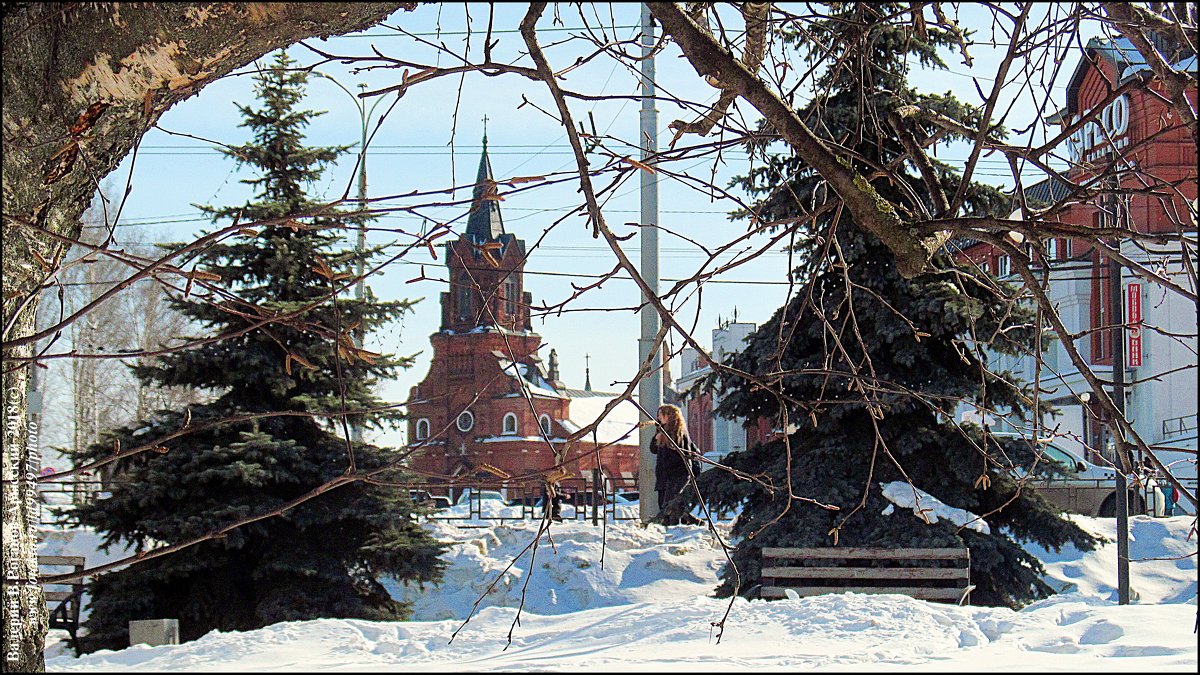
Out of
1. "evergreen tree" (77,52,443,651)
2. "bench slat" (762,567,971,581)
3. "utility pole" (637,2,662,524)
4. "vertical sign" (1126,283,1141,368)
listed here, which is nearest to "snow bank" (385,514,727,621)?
"utility pole" (637,2,662,524)

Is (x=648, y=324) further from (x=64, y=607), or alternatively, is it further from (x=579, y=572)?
(x=64, y=607)

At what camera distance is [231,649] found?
17.4 ft

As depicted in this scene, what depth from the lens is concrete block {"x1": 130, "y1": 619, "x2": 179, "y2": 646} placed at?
5.68m

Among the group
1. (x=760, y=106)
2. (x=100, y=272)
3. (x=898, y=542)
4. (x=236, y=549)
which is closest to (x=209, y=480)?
(x=236, y=549)

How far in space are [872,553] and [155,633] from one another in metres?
4.66

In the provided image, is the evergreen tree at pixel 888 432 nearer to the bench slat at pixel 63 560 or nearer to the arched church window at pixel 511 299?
the arched church window at pixel 511 299

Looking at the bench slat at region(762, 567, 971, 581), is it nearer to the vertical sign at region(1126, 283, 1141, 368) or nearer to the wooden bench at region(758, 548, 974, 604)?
the wooden bench at region(758, 548, 974, 604)

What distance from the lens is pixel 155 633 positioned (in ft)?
18.7

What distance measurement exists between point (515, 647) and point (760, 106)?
3.76 metres

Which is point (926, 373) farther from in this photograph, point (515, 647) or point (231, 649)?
point (231, 649)

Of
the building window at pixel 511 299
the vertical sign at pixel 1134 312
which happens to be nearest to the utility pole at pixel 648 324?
the building window at pixel 511 299

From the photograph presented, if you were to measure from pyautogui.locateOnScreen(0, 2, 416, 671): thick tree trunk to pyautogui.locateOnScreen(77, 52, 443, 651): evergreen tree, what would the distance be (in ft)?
19.7

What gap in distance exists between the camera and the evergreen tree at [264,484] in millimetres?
8336

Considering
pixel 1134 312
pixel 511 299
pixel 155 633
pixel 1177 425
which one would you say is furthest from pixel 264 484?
pixel 1177 425
